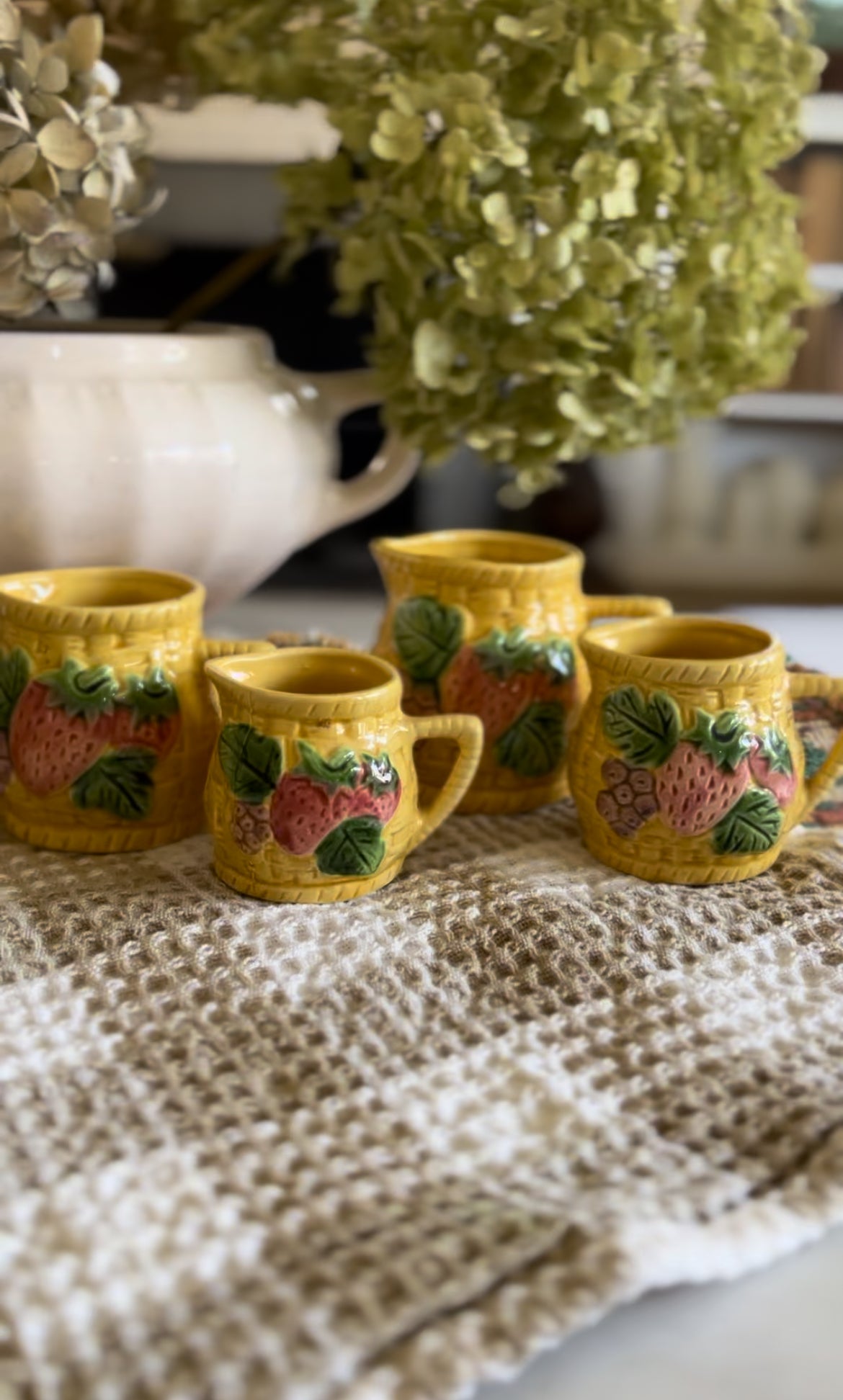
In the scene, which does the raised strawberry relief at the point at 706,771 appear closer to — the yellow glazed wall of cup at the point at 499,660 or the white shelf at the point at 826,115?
the yellow glazed wall of cup at the point at 499,660

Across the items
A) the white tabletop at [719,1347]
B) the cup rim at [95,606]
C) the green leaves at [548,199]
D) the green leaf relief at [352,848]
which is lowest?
the white tabletop at [719,1347]

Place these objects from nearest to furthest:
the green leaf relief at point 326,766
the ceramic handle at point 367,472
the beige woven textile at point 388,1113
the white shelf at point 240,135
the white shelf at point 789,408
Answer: the beige woven textile at point 388,1113, the green leaf relief at point 326,766, the ceramic handle at point 367,472, the white shelf at point 240,135, the white shelf at point 789,408

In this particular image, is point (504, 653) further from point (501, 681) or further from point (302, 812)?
point (302, 812)

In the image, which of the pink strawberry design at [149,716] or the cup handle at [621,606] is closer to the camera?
the pink strawberry design at [149,716]

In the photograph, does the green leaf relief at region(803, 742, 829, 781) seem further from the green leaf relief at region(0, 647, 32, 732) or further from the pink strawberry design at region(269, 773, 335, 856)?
the green leaf relief at region(0, 647, 32, 732)

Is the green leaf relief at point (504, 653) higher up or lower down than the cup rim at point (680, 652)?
lower down

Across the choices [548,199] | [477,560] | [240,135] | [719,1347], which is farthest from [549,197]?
[719,1347]

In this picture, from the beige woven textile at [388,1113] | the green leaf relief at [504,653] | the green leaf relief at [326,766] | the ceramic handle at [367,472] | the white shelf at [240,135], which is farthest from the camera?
the white shelf at [240,135]

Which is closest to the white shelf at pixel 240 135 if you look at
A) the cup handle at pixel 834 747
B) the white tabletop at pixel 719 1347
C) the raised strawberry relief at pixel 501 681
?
the raised strawberry relief at pixel 501 681

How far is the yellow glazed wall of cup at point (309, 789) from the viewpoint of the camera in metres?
0.52

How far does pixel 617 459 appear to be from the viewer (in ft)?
3.67

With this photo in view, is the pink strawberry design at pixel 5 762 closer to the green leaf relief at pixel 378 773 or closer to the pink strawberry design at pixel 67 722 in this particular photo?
the pink strawberry design at pixel 67 722

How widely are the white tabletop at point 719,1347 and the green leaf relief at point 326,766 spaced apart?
24 cm

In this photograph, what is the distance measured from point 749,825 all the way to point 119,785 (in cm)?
29
